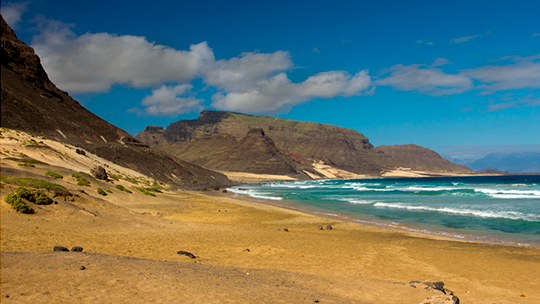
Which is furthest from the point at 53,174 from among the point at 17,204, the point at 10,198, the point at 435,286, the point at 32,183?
the point at 435,286

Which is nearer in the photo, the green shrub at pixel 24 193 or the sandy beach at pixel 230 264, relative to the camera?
the sandy beach at pixel 230 264

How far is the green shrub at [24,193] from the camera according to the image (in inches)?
487

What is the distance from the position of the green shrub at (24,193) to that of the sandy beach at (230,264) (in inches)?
28.1

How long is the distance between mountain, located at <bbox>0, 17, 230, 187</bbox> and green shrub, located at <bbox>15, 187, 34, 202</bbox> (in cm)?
4059

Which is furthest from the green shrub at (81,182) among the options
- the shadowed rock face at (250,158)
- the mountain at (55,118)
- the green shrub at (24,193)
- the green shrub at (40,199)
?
the shadowed rock face at (250,158)

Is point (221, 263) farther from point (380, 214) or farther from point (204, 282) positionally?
point (380, 214)

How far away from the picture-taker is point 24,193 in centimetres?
1261

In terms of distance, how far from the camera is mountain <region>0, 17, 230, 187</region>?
163 ft

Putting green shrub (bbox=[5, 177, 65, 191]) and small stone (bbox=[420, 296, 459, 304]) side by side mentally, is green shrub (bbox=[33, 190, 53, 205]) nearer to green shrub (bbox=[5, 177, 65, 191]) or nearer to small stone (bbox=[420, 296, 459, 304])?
green shrub (bbox=[5, 177, 65, 191])

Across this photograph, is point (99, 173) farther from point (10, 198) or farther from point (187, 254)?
point (187, 254)

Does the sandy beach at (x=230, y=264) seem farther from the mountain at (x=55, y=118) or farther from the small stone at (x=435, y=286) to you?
the mountain at (x=55, y=118)

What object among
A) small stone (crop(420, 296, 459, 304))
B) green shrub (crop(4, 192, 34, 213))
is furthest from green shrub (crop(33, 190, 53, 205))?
small stone (crop(420, 296, 459, 304))

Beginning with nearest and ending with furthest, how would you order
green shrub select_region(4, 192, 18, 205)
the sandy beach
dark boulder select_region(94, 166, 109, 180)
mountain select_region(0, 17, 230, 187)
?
the sandy beach, green shrub select_region(4, 192, 18, 205), dark boulder select_region(94, 166, 109, 180), mountain select_region(0, 17, 230, 187)

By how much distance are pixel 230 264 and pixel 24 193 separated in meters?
9.84
